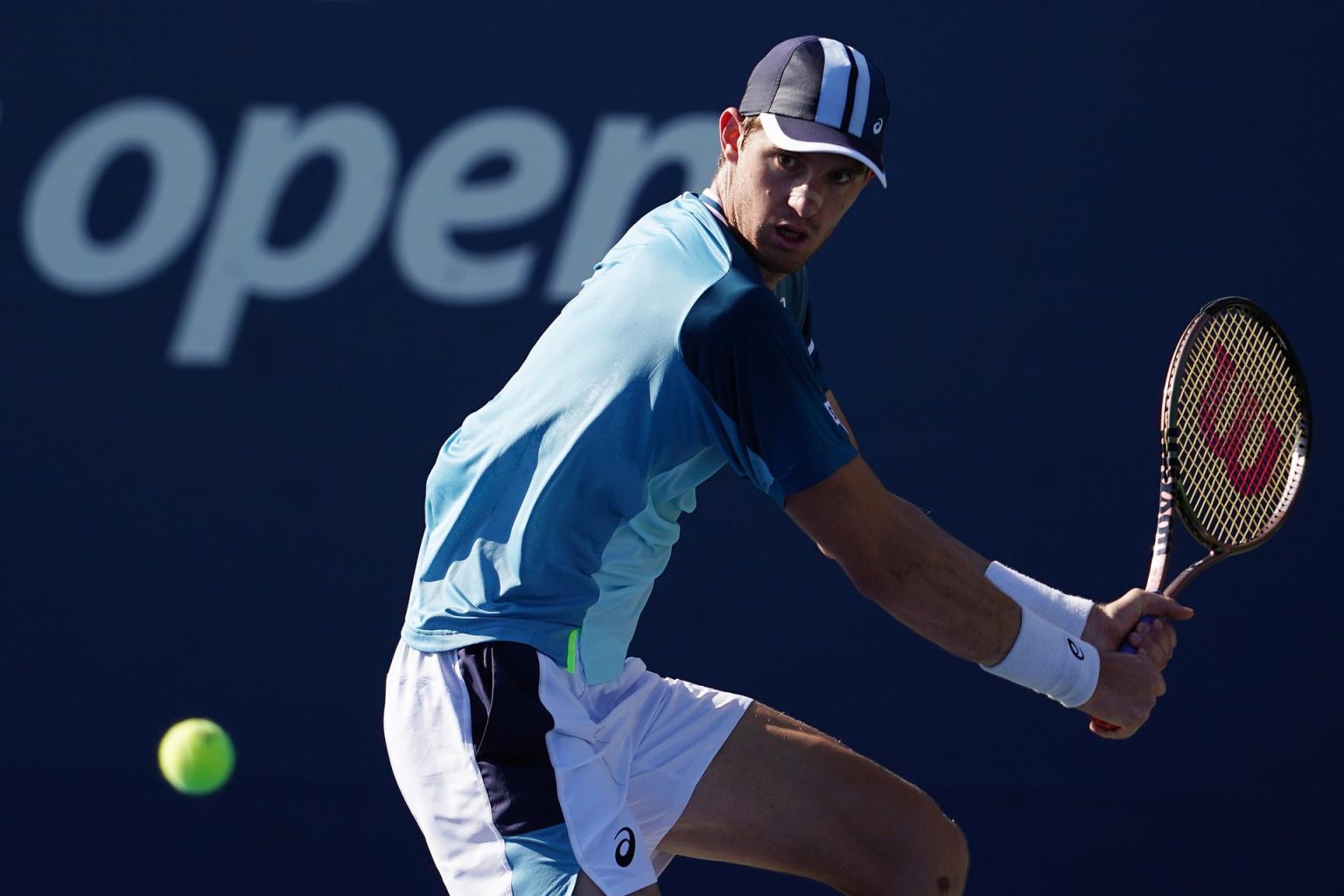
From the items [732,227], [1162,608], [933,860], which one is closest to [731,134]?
[732,227]

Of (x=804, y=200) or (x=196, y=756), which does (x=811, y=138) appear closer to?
(x=804, y=200)

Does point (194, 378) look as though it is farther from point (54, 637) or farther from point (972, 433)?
point (972, 433)

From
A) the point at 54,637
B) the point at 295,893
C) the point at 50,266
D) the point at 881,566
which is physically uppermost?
the point at 50,266

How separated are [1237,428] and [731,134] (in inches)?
46.4

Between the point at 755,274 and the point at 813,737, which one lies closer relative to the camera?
the point at 755,274

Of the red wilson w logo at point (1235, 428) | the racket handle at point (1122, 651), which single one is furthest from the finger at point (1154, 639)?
the red wilson w logo at point (1235, 428)

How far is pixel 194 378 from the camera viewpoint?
4008 millimetres

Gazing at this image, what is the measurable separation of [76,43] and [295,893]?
206 centimetres

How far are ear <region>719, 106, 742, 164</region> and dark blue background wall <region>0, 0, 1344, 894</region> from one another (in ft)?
5.01

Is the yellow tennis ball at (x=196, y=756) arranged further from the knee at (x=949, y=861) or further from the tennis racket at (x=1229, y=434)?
the tennis racket at (x=1229, y=434)

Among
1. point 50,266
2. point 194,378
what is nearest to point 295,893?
point 194,378

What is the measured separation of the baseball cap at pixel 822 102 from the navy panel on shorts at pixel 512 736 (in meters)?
0.76

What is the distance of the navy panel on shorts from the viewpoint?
2127 mm

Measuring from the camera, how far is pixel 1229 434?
2.98 metres
